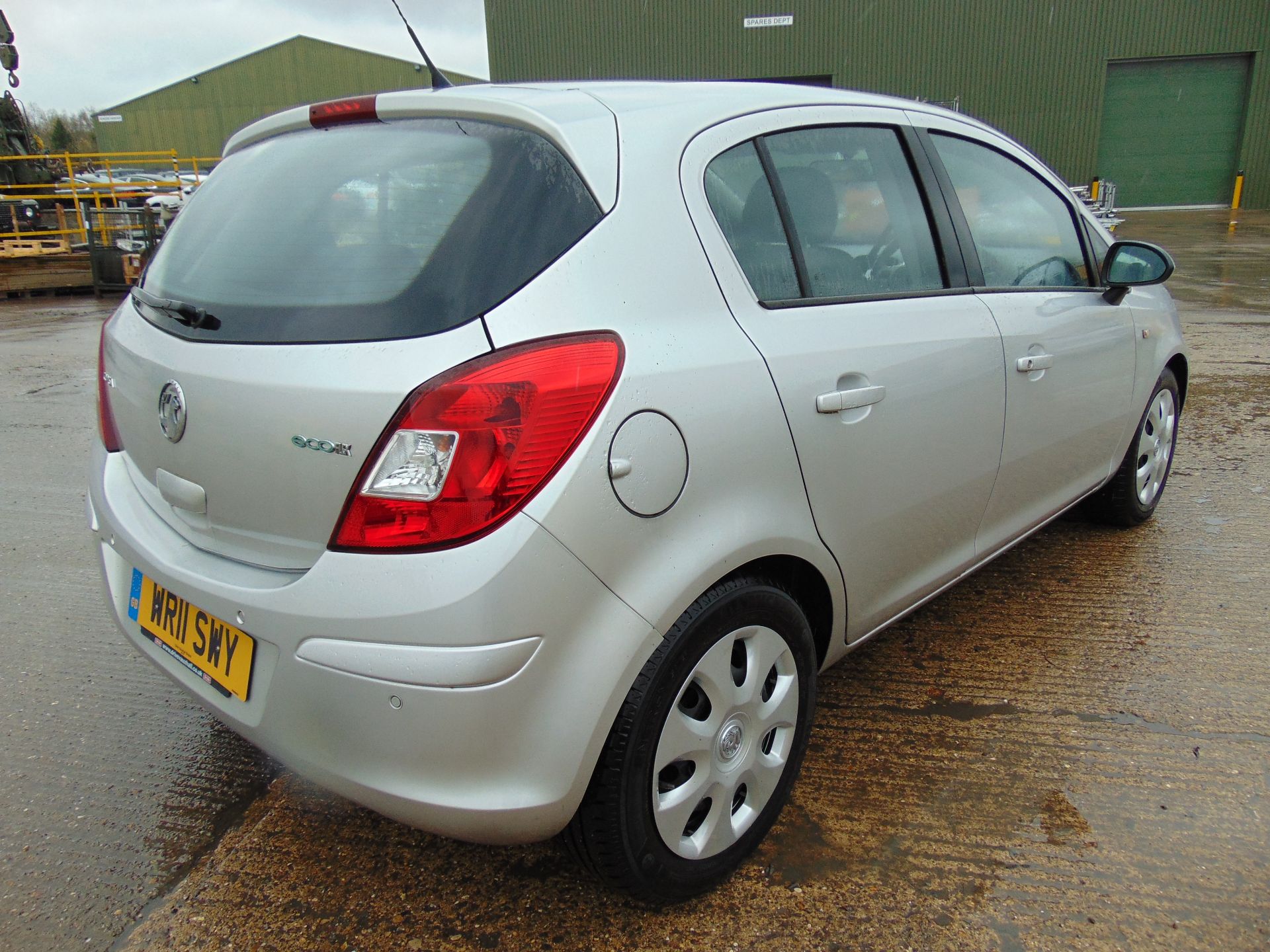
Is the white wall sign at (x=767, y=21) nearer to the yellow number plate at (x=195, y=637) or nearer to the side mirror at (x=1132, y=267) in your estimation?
the side mirror at (x=1132, y=267)

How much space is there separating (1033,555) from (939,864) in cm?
194

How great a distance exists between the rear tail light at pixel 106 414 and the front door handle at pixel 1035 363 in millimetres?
2266

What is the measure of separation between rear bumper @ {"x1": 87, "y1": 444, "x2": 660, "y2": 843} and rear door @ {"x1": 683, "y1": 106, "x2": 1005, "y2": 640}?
64 centimetres

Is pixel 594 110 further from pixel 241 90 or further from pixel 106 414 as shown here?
pixel 241 90

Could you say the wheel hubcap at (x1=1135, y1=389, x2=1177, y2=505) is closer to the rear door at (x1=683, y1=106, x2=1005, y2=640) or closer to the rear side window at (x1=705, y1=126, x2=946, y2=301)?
the rear door at (x1=683, y1=106, x2=1005, y2=640)

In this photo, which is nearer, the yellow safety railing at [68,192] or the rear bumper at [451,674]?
the rear bumper at [451,674]

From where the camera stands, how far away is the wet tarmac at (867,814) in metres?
1.81

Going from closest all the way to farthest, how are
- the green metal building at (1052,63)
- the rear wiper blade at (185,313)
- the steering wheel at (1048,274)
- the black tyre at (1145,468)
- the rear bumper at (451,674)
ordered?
the rear bumper at (451,674) → the rear wiper blade at (185,313) → the steering wheel at (1048,274) → the black tyre at (1145,468) → the green metal building at (1052,63)

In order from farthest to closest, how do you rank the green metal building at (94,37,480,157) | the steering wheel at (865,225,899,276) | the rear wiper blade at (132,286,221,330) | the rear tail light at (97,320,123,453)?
the green metal building at (94,37,480,157) → the steering wheel at (865,225,899,276) → the rear tail light at (97,320,123,453) → the rear wiper blade at (132,286,221,330)

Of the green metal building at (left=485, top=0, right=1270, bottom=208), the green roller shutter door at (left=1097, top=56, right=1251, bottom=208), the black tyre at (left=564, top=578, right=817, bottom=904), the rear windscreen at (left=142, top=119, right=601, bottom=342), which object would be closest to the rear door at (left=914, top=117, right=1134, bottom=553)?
the black tyre at (left=564, top=578, right=817, bottom=904)

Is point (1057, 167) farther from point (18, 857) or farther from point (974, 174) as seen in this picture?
point (18, 857)

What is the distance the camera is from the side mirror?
3.06 meters

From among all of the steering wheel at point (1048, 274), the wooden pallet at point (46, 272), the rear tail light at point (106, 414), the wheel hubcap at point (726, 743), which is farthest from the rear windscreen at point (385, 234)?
the wooden pallet at point (46, 272)

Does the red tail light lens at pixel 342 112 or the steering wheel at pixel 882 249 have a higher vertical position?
the red tail light lens at pixel 342 112
